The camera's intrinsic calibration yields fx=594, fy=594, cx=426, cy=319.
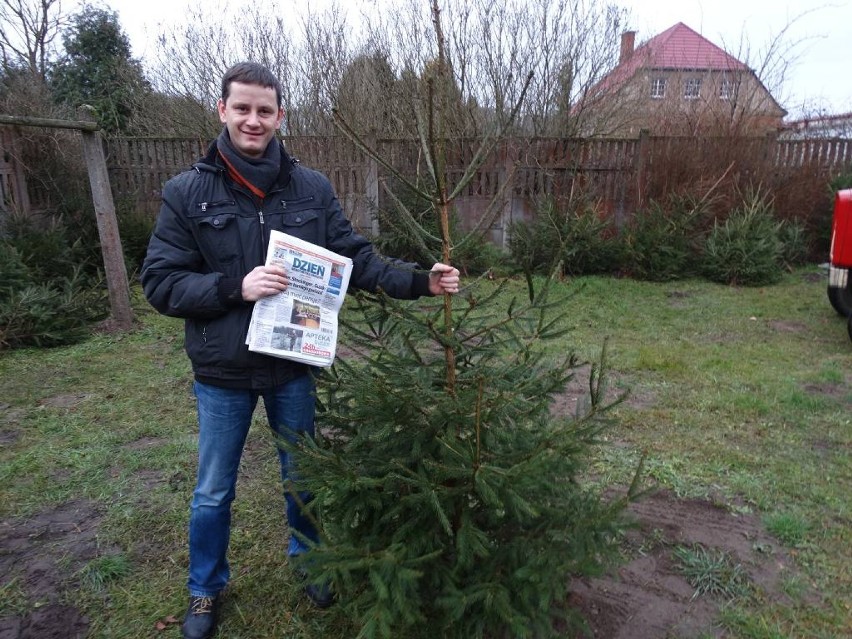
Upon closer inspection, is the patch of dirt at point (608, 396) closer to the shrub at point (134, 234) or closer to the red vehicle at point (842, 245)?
the red vehicle at point (842, 245)

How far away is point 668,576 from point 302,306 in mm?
2180

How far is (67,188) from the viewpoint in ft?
28.5

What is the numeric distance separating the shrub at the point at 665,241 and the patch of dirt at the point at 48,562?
28.9ft

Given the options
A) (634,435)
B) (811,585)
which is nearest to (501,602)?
(811,585)

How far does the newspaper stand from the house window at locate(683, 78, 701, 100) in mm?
14031

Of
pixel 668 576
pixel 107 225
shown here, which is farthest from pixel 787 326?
pixel 107 225

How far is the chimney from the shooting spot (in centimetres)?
1205

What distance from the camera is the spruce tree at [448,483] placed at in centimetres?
191

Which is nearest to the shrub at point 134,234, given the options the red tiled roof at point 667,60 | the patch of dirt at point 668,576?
the patch of dirt at point 668,576

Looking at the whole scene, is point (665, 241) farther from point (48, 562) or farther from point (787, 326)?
point (48, 562)

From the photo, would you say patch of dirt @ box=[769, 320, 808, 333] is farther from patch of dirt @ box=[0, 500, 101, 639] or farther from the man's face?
patch of dirt @ box=[0, 500, 101, 639]

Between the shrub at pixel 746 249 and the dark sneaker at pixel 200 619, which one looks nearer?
the dark sneaker at pixel 200 619

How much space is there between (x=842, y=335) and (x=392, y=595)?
23.1ft

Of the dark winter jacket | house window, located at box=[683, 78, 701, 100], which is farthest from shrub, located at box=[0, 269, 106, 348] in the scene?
house window, located at box=[683, 78, 701, 100]
